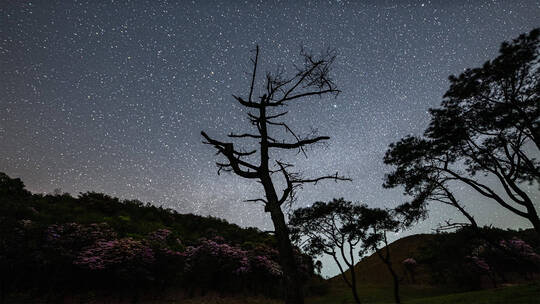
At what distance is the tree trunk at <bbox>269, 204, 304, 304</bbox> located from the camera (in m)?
3.22

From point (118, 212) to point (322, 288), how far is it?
79.6ft

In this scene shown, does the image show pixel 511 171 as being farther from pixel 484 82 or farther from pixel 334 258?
pixel 334 258

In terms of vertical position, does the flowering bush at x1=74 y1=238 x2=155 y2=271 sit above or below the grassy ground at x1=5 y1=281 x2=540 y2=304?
above

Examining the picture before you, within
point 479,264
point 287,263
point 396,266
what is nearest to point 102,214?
point 287,263

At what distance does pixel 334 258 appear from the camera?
84.0 feet

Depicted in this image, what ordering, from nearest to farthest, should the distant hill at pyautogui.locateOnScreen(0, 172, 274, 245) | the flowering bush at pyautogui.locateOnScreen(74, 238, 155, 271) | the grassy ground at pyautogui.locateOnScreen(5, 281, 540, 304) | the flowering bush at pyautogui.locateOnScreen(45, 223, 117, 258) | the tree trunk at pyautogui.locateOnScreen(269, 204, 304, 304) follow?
the tree trunk at pyautogui.locateOnScreen(269, 204, 304, 304) < the flowering bush at pyautogui.locateOnScreen(45, 223, 117, 258) < the flowering bush at pyautogui.locateOnScreen(74, 238, 155, 271) < the grassy ground at pyautogui.locateOnScreen(5, 281, 540, 304) < the distant hill at pyautogui.locateOnScreen(0, 172, 274, 245)

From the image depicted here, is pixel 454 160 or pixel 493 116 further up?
pixel 493 116

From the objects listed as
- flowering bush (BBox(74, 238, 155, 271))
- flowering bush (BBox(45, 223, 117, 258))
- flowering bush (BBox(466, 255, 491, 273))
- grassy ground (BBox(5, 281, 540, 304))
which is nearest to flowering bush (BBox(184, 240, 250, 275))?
grassy ground (BBox(5, 281, 540, 304))

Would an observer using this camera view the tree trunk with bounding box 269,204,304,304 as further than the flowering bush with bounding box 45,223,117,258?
No

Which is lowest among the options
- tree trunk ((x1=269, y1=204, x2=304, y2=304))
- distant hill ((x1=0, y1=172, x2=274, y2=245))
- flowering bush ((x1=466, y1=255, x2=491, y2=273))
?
flowering bush ((x1=466, y1=255, x2=491, y2=273))

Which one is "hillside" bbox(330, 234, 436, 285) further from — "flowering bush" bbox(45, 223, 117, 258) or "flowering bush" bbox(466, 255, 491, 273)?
"flowering bush" bbox(45, 223, 117, 258)

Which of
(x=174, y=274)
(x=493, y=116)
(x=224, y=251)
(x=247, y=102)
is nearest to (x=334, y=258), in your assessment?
(x=224, y=251)

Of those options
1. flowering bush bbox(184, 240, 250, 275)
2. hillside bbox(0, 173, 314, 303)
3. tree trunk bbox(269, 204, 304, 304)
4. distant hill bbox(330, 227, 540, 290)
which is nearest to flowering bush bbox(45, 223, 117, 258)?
hillside bbox(0, 173, 314, 303)

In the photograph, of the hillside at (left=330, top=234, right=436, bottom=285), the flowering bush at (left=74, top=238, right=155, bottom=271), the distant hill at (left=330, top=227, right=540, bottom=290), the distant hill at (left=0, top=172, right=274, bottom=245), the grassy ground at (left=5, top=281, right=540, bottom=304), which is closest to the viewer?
the flowering bush at (left=74, top=238, right=155, bottom=271)
